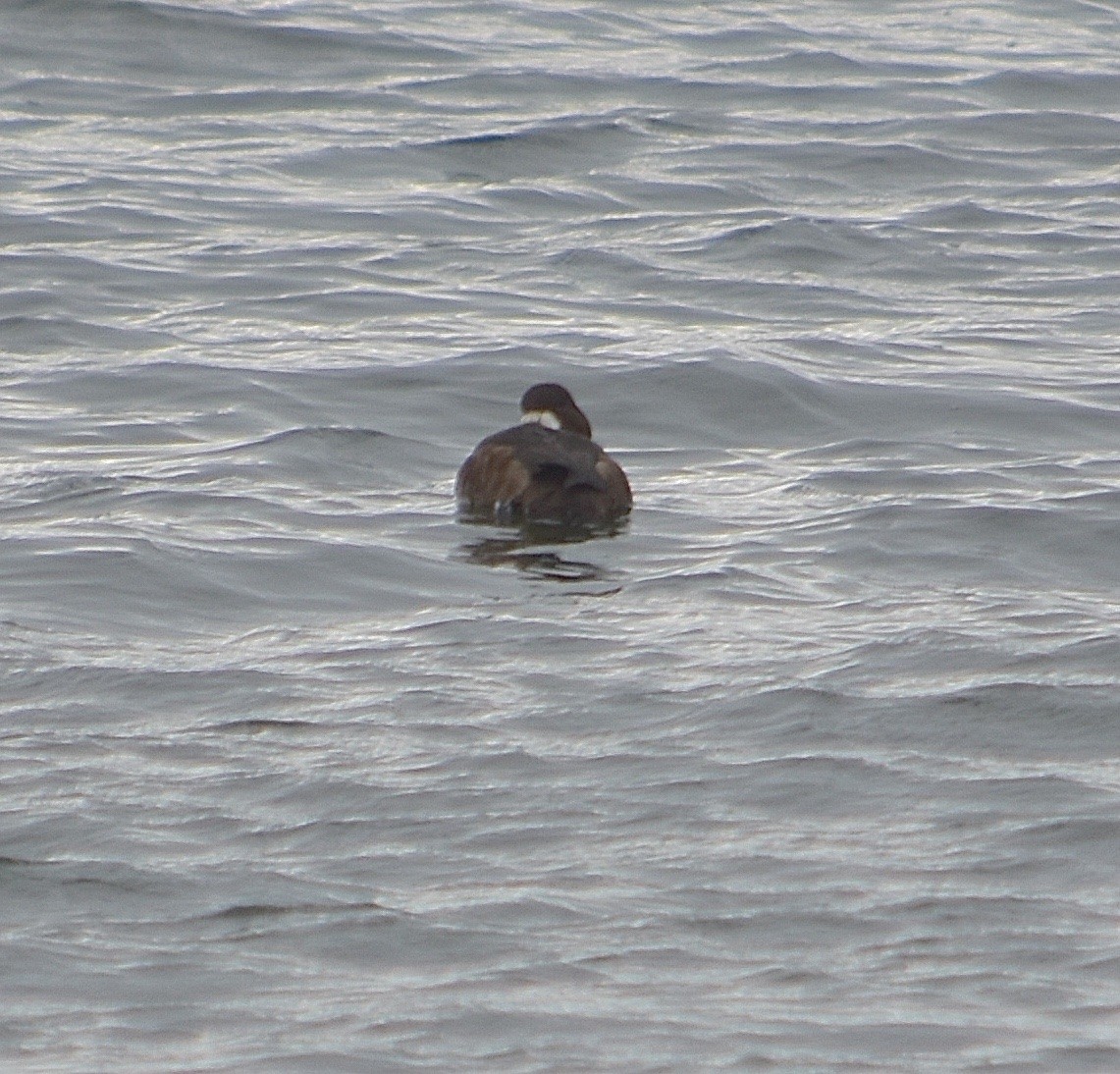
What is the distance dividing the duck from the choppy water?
22cm

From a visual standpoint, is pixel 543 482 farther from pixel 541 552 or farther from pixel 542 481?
pixel 541 552

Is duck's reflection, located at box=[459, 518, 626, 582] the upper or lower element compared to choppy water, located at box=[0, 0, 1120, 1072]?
lower

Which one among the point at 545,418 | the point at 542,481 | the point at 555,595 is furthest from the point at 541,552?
the point at 545,418

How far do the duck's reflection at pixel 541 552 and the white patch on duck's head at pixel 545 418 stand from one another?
2.70 ft

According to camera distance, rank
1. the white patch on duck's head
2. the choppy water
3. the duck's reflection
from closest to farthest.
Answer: the choppy water < the duck's reflection < the white patch on duck's head

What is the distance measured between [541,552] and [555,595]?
957 millimetres

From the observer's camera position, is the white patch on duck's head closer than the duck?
No

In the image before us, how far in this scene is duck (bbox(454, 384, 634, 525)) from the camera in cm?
952

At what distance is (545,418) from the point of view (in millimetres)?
10406

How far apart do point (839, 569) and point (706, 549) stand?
0.59 m

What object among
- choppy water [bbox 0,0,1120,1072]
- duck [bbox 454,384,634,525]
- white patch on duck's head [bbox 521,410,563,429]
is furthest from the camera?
white patch on duck's head [bbox 521,410,563,429]

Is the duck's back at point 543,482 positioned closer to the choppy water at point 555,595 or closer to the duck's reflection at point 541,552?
the duck's reflection at point 541,552

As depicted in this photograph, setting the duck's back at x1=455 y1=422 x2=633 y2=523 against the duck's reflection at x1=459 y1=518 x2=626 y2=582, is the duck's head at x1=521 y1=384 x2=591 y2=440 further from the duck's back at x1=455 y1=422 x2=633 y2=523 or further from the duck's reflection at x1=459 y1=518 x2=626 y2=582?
the duck's reflection at x1=459 y1=518 x2=626 y2=582

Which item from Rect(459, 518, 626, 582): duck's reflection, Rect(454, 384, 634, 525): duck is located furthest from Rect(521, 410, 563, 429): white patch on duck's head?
Rect(459, 518, 626, 582): duck's reflection
